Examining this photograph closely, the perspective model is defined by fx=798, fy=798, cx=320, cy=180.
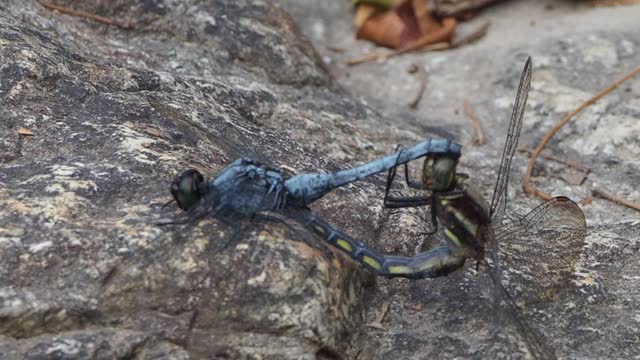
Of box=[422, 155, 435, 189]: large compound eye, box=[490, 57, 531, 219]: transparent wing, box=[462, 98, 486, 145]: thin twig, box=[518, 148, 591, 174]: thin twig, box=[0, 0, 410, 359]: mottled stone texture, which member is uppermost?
box=[462, 98, 486, 145]: thin twig

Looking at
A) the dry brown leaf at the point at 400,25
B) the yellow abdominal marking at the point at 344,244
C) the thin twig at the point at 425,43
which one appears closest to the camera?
the yellow abdominal marking at the point at 344,244

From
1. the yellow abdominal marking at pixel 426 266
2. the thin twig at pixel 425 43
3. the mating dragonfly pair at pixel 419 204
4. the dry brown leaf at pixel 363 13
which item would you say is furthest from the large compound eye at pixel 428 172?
the dry brown leaf at pixel 363 13

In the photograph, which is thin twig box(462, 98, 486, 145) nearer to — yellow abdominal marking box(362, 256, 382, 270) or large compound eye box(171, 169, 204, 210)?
yellow abdominal marking box(362, 256, 382, 270)

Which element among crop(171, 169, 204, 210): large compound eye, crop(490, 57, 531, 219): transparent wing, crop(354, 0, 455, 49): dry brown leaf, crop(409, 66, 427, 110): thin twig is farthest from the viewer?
crop(354, 0, 455, 49): dry brown leaf

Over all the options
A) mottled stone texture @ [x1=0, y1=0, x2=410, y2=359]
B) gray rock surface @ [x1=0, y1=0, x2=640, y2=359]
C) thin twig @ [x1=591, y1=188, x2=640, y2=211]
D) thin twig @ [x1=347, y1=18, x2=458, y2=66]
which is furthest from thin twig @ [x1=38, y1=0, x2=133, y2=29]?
thin twig @ [x1=591, y1=188, x2=640, y2=211]

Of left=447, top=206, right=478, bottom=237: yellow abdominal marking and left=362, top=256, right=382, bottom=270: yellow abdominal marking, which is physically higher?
left=447, top=206, right=478, bottom=237: yellow abdominal marking

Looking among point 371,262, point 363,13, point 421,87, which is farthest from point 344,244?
point 363,13

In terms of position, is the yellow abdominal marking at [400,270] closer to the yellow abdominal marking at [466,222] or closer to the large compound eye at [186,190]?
the yellow abdominal marking at [466,222]

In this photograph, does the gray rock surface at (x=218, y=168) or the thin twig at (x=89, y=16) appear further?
the thin twig at (x=89, y=16)

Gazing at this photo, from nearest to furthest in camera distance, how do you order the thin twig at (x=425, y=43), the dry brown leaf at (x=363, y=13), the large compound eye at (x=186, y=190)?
the large compound eye at (x=186, y=190), the thin twig at (x=425, y=43), the dry brown leaf at (x=363, y=13)
